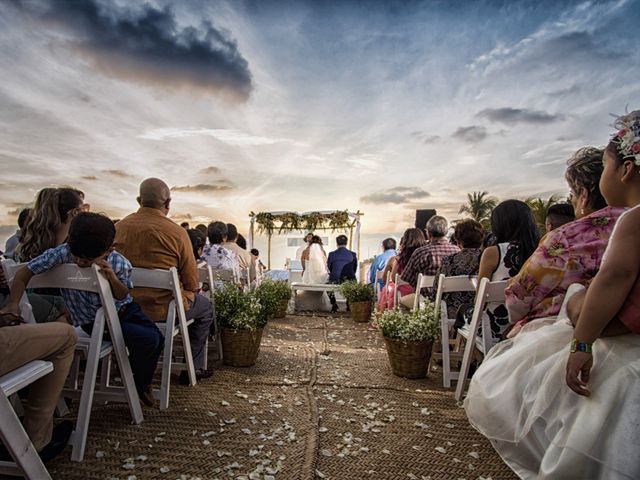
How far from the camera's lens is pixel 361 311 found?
7012 mm

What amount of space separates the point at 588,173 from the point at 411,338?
1.99 m

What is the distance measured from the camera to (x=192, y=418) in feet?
8.90

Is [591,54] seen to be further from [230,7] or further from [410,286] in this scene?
[230,7]

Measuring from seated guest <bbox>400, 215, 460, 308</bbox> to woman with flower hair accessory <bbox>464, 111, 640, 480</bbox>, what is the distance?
2994 millimetres

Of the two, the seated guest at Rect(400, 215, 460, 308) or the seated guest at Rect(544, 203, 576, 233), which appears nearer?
the seated guest at Rect(544, 203, 576, 233)

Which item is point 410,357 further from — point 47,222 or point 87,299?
point 47,222

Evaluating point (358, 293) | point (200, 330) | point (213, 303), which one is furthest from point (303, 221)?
point (200, 330)

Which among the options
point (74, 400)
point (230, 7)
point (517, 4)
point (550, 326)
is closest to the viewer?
point (550, 326)

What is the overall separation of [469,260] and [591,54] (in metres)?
5.67

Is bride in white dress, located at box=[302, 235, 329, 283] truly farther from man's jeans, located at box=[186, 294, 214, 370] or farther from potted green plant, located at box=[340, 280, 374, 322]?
man's jeans, located at box=[186, 294, 214, 370]

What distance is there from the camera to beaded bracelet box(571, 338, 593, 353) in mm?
1416

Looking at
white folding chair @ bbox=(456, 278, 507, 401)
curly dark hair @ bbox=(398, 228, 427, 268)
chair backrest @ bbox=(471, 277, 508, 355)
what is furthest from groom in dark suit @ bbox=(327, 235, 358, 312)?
chair backrest @ bbox=(471, 277, 508, 355)

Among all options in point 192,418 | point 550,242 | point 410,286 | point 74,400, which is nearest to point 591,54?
point 410,286

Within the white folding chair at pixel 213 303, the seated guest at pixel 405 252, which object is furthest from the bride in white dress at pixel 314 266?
the white folding chair at pixel 213 303
